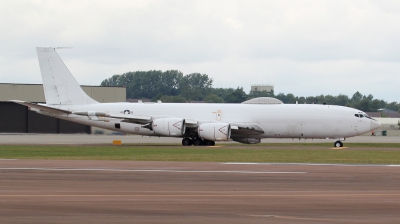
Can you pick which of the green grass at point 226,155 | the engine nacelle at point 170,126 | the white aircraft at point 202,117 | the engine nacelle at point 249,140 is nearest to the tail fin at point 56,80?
the white aircraft at point 202,117

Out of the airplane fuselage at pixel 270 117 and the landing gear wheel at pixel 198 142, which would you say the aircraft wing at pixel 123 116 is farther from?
the landing gear wheel at pixel 198 142

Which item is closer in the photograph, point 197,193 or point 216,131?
point 197,193

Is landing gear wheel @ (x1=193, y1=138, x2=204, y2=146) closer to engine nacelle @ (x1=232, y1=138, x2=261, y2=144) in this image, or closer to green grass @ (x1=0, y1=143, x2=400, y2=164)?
engine nacelle @ (x1=232, y1=138, x2=261, y2=144)

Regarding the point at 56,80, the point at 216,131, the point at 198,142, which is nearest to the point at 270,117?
the point at 216,131

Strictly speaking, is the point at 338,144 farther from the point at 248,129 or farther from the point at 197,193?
the point at 197,193

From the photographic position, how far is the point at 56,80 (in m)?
49.0

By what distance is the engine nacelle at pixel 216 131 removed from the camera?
4591 cm

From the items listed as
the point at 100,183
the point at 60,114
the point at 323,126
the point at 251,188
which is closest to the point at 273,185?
the point at 251,188

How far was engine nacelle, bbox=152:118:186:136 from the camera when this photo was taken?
46594 mm

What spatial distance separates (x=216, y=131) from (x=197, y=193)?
98.6ft

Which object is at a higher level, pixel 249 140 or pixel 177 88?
pixel 177 88

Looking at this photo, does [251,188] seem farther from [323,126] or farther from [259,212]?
[323,126]

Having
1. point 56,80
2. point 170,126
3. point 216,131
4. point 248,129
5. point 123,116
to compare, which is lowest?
point 216,131

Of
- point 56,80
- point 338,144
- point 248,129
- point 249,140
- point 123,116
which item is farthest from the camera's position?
point 56,80
